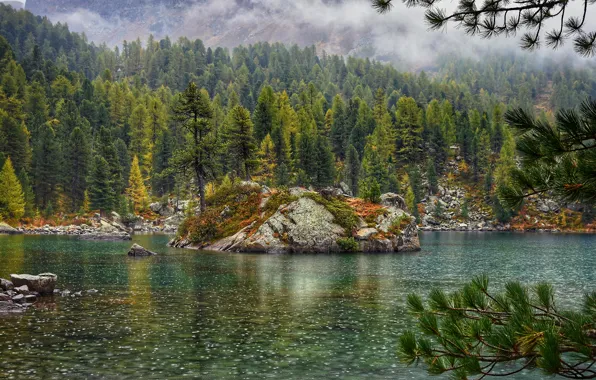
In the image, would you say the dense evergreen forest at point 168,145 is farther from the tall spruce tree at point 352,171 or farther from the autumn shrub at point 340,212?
the autumn shrub at point 340,212

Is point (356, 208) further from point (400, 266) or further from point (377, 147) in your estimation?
point (377, 147)

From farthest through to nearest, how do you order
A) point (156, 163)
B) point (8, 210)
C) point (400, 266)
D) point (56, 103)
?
→ point (56, 103), point (156, 163), point (8, 210), point (400, 266)

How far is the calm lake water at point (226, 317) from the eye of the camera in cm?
1836

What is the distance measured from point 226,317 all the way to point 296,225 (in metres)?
44.2

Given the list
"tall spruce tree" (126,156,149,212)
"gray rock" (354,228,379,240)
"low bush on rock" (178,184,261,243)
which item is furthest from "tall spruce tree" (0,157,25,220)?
"gray rock" (354,228,379,240)

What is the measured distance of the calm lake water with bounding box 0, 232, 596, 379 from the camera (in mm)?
18359

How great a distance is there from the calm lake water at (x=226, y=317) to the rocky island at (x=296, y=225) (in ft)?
47.5

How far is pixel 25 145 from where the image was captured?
125 m

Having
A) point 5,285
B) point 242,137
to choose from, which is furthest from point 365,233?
point 5,285

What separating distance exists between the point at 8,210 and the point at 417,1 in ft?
380

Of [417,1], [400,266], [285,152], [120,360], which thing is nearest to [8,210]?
[285,152]

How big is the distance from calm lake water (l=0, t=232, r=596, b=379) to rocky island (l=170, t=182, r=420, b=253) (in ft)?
47.5

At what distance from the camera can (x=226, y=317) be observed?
2683cm

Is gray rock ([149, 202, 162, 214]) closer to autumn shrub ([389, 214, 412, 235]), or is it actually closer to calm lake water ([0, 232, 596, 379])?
autumn shrub ([389, 214, 412, 235])
